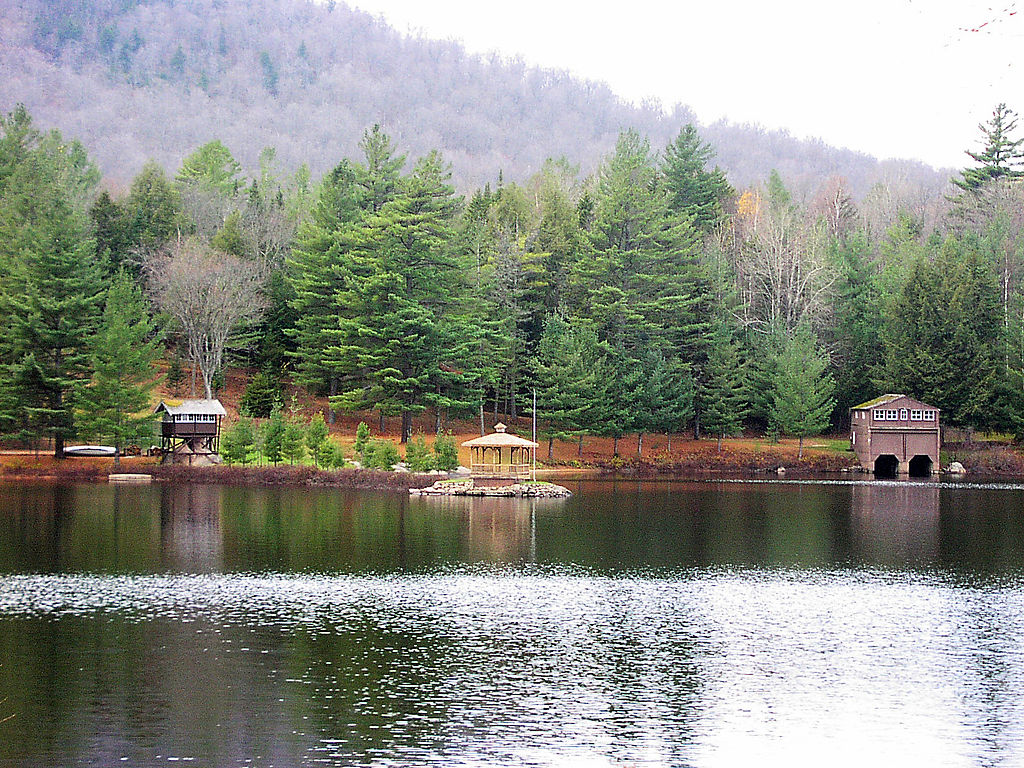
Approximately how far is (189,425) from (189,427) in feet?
0.39

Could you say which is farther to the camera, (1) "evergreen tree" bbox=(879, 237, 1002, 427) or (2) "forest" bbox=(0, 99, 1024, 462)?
(1) "evergreen tree" bbox=(879, 237, 1002, 427)

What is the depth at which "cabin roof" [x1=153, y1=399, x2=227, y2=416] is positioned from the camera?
61469 millimetres

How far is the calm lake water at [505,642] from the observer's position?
1636 cm

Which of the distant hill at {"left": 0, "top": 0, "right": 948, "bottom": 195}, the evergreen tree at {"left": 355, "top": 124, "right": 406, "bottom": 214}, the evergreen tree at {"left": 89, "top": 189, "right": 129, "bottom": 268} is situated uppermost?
the distant hill at {"left": 0, "top": 0, "right": 948, "bottom": 195}

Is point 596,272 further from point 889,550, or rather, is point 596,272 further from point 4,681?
point 4,681

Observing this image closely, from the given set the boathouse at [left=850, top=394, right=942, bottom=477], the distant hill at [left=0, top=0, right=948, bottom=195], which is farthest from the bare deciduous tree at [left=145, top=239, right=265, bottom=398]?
the distant hill at [left=0, top=0, right=948, bottom=195]

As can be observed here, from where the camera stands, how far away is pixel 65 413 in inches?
2361

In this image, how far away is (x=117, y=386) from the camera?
59094mm

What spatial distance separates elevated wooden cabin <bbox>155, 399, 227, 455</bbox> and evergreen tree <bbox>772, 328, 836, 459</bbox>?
3547 cm

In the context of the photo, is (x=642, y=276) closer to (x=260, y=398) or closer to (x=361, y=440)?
(x=361, y=440)

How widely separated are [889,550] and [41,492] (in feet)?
119

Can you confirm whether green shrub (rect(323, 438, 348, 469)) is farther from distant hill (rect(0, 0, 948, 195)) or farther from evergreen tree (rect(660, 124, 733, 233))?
distant hill (rect(0, 0, 948, 195))

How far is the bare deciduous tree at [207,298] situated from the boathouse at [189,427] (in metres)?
4.69

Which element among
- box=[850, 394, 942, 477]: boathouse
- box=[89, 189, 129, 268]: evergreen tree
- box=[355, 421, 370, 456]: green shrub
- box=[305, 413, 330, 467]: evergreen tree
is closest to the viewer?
box=[305, 413, 330, 467]: evergreen tree
